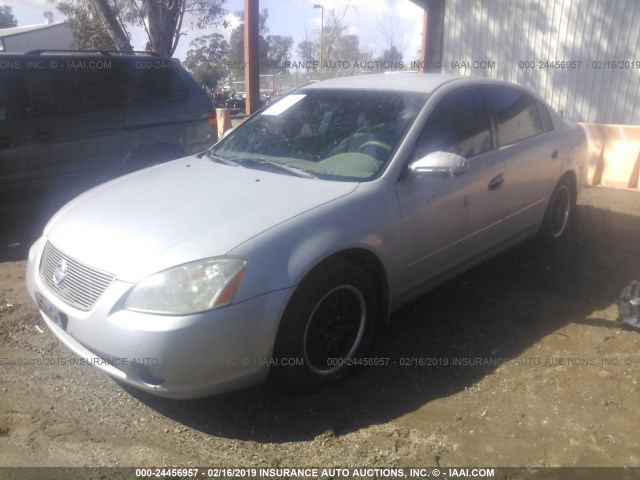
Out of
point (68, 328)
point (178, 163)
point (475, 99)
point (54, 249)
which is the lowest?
point (68, 328)

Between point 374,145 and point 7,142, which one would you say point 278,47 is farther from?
point 374,145

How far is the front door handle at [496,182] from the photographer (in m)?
4.20

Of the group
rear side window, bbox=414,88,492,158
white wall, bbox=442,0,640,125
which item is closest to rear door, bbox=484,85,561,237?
rear side window, bbox=414,88,492,158

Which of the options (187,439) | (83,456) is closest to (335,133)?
(187,439)

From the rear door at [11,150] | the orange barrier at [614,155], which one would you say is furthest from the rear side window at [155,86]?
the orange barrier at [614,155]

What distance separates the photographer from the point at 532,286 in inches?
188

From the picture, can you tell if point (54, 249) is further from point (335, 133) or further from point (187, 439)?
point (335, 133)

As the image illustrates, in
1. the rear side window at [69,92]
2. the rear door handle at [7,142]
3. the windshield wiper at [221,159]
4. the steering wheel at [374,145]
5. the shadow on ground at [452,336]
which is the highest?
the rear side window at [69,92]

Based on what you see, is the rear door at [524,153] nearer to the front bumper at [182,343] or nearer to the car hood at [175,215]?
the car hood at [175,215]

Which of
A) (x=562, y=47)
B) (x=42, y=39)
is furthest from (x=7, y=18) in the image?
(x=562, y=47)

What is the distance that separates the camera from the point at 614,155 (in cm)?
807

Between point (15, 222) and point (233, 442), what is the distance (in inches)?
187

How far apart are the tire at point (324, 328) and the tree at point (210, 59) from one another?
95.1ft

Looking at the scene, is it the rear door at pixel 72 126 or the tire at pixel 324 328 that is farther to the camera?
the rear door at pixel 72 126
